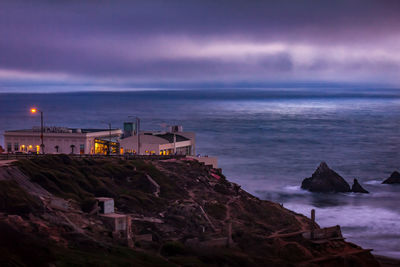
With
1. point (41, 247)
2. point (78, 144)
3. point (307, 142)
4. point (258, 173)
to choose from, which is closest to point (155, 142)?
point (78, 144)

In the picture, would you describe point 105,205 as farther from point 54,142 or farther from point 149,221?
point 54,142

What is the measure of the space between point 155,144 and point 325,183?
24.6 m

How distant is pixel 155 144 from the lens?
70.1 metres

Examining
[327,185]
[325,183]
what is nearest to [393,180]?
[327,185]

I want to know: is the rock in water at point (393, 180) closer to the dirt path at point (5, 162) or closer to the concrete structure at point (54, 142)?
the concrete structure at point (54, 142)

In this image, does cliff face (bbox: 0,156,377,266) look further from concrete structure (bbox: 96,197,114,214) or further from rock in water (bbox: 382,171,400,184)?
rock in water (bbox: 382,171,400,184)

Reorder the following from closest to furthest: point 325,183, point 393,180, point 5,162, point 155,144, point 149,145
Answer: point 5,162
point 149,145
point 155,144
point 325,183
point 393,180

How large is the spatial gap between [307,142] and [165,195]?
121 m

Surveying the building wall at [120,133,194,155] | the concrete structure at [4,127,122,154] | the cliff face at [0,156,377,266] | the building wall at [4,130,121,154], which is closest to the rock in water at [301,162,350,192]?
the building wall at [120,133,194,155]

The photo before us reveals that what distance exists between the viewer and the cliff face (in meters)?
31.1

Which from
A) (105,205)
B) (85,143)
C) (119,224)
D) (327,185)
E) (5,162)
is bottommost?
(327,185)

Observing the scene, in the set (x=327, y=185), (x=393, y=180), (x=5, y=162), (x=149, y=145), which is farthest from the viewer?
(x=393, y=180)

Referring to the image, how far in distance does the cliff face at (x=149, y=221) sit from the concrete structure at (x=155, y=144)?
35.5 feet

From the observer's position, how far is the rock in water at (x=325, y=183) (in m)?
81.9
